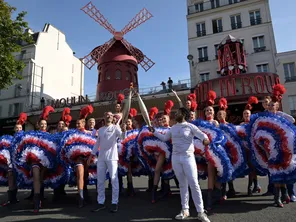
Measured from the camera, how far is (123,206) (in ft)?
17.7

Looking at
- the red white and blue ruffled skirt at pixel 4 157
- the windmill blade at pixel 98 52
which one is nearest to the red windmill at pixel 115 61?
the windmill blade at pixel 98 52

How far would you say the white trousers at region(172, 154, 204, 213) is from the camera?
4.21m

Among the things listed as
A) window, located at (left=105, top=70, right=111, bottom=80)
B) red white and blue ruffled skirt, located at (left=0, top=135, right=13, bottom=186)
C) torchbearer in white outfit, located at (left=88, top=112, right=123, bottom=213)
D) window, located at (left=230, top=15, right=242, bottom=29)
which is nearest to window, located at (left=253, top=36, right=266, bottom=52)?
window, located at (left=230, top=15, right=242, bottom=29)

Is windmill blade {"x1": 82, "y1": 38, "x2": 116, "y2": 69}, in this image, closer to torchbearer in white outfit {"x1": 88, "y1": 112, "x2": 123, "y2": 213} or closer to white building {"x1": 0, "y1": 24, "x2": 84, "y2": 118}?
white building {"x1": 0, "y1": 24, "x2": 84, "y2": 118}

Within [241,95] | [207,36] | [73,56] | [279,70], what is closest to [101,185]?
[241,95]

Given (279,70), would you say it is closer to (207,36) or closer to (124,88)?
(207,36)

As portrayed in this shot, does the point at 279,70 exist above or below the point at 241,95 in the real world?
above

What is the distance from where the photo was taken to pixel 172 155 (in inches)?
181

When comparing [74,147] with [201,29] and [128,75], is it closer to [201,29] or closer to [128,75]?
[128,75]

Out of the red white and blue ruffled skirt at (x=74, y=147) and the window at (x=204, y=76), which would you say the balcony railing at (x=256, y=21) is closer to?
the window at (x=204, y=76)

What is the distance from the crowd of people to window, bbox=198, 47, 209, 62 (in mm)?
18894

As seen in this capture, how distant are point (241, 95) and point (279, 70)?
217 inches

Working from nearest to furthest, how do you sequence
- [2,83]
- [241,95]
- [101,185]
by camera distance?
[101,185]
[2,83]
[241,95]

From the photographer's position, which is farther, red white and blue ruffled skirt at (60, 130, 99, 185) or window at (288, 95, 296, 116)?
window at (288, 95, 296, 116)
